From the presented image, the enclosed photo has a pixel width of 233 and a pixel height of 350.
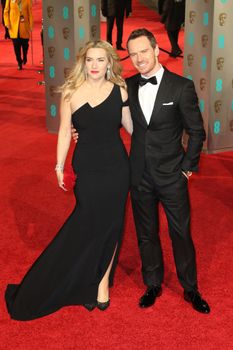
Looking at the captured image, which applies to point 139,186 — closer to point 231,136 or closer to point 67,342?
point 67,342

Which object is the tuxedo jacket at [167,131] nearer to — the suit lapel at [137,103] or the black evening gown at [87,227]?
the suit lapel at [137,103]

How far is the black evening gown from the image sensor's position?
3.56 m

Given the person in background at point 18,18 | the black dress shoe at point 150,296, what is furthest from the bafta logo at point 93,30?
the person in background at point 18,18

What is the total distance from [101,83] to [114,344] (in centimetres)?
152

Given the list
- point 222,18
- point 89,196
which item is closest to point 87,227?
point 89,196

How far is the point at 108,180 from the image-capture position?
3629 millimetres

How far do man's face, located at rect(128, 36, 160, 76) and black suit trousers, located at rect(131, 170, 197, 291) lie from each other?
0.62 m

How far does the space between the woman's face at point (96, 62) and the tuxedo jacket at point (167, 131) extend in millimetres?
197

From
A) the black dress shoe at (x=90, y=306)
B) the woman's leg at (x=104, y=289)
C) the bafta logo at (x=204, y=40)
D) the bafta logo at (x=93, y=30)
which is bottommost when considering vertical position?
the black dress shoe at (x=90, y=306)

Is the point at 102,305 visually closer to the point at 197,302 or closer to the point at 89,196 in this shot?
the point at 197,302

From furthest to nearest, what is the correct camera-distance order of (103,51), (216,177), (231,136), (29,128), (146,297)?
(29,128) → (231,136) → (216,177) → (146,297) → (103,51)

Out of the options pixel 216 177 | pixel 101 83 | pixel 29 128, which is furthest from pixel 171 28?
pixel 101 83

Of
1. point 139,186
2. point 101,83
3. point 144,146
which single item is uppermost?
point 101,83

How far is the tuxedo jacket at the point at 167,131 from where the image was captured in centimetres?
340
